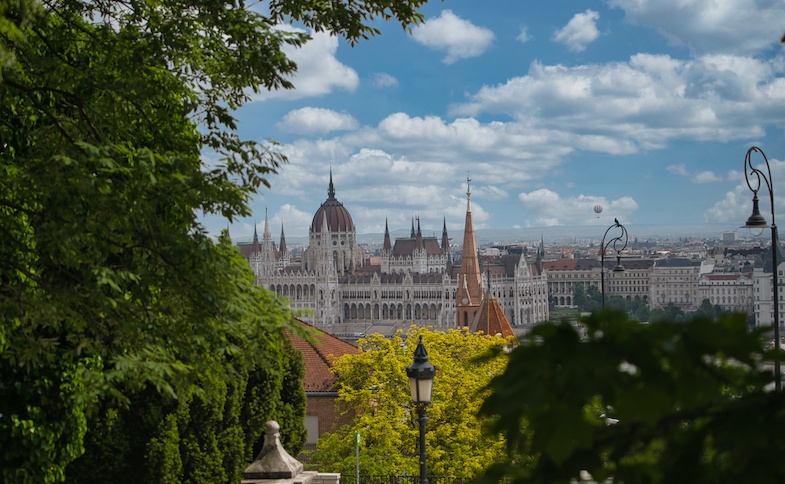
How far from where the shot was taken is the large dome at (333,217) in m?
152

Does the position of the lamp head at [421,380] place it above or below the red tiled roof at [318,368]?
above

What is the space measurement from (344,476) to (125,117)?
8.34 m

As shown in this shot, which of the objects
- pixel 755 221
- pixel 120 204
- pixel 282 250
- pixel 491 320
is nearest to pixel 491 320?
pixel 491 320

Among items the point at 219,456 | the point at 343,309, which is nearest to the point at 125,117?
the point at 219,456

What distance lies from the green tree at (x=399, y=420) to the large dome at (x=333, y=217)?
132633 millimetres

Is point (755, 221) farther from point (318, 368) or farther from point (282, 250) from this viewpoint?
point (282, 250)

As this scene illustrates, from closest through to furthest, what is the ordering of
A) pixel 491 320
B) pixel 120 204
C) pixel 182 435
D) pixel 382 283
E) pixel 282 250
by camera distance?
pixel 120 204 < pixel 182 435 < pixel 491 320 < pixel 382 283 < pixel 282 250

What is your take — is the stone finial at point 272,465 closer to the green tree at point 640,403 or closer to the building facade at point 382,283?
the green tree at point 640,403

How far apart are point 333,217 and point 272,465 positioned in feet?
478

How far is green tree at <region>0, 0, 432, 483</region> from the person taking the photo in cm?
562

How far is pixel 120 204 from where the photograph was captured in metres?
5.43

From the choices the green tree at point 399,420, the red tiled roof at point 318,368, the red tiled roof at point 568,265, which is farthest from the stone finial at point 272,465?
the red tiled roof at point 568,265

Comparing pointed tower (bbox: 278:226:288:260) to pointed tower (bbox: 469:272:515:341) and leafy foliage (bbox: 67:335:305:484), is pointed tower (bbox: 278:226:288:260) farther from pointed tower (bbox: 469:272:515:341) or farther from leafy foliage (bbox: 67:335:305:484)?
leafy foliage (bbox: 67:335:305:484)

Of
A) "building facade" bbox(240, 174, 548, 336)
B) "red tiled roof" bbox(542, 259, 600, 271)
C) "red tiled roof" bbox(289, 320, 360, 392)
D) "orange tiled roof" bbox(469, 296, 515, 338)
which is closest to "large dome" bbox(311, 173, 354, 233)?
"building facade" bbox(240, 174, 548, 336)
